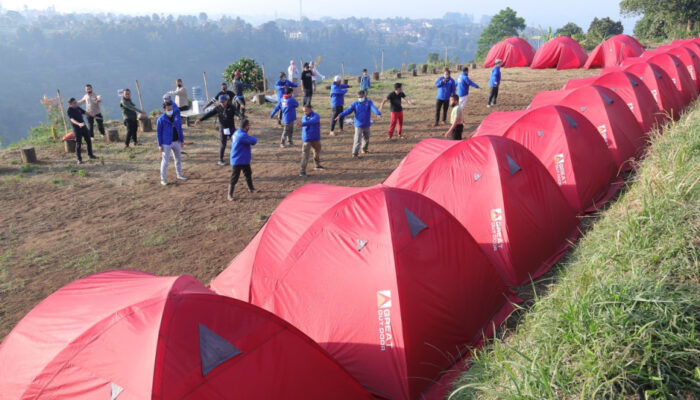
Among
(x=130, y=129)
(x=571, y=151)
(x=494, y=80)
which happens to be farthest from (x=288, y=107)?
(x=494, y=80)

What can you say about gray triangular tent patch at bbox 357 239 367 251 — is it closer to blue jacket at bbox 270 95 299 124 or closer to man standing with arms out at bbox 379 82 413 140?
blue jacket at bbox 270 95 299 124

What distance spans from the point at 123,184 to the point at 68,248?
10.4 feet

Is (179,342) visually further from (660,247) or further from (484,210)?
(484,210)

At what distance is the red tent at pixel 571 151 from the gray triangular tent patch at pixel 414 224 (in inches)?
163

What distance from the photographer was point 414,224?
17.4 feet

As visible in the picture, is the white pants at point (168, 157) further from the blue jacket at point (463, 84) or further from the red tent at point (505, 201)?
the blue jacket at point (463, 84)

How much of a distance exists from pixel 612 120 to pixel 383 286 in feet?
23.8

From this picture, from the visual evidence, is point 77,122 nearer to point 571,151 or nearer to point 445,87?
point 445,87

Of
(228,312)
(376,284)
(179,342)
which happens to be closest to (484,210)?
(376,284)

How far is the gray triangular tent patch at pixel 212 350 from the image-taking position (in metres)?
3.61

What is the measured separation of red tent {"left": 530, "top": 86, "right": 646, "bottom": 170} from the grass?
5594 millimetres

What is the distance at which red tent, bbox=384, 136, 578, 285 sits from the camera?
22.0 ft

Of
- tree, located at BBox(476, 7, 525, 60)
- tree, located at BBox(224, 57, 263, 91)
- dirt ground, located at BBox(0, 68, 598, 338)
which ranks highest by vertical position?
tree, located at BBox(476, 7, 525, 60)

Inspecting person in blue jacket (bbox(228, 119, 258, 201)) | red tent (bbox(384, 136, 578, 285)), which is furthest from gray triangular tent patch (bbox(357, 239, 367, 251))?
person in blue jacket (bbox(228, 119, 258, 201))
